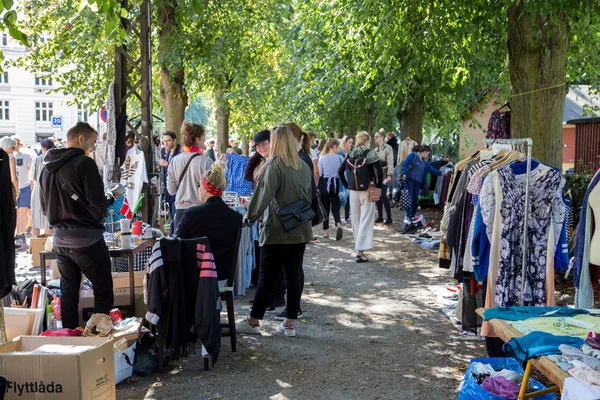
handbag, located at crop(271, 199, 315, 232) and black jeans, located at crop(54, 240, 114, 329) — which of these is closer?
black jeans, located at crop(54, 240, 114, 329)

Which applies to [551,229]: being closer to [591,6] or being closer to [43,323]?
[591,6]

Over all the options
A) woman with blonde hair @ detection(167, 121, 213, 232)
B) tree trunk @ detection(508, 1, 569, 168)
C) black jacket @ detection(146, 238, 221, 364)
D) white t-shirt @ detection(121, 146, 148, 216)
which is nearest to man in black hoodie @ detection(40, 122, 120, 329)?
black jacket @ detection(146, 238, 221, 364)

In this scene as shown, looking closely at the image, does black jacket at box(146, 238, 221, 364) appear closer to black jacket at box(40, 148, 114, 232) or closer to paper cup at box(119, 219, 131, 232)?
black jacket at box(40, 148, 114, 232)

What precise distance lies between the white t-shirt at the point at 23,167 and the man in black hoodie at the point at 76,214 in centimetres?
846

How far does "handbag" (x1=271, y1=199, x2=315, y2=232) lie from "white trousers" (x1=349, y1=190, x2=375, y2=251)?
4.62 meters

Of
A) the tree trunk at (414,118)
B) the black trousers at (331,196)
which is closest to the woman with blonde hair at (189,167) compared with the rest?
the black trousers at (331,196)

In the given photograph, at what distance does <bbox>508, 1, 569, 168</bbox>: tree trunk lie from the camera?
9.02 meters

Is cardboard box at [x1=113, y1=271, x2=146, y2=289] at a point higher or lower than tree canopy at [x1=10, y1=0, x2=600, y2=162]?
lower

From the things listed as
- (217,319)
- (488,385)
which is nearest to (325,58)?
(217,319)

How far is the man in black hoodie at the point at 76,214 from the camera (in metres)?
6.14

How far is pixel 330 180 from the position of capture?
14945 mm

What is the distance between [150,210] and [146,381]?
4654 millimetres

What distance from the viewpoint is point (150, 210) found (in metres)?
10.5

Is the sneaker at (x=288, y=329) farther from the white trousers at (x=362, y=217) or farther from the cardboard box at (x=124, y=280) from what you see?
the white trousers at (x=362, y=217)
